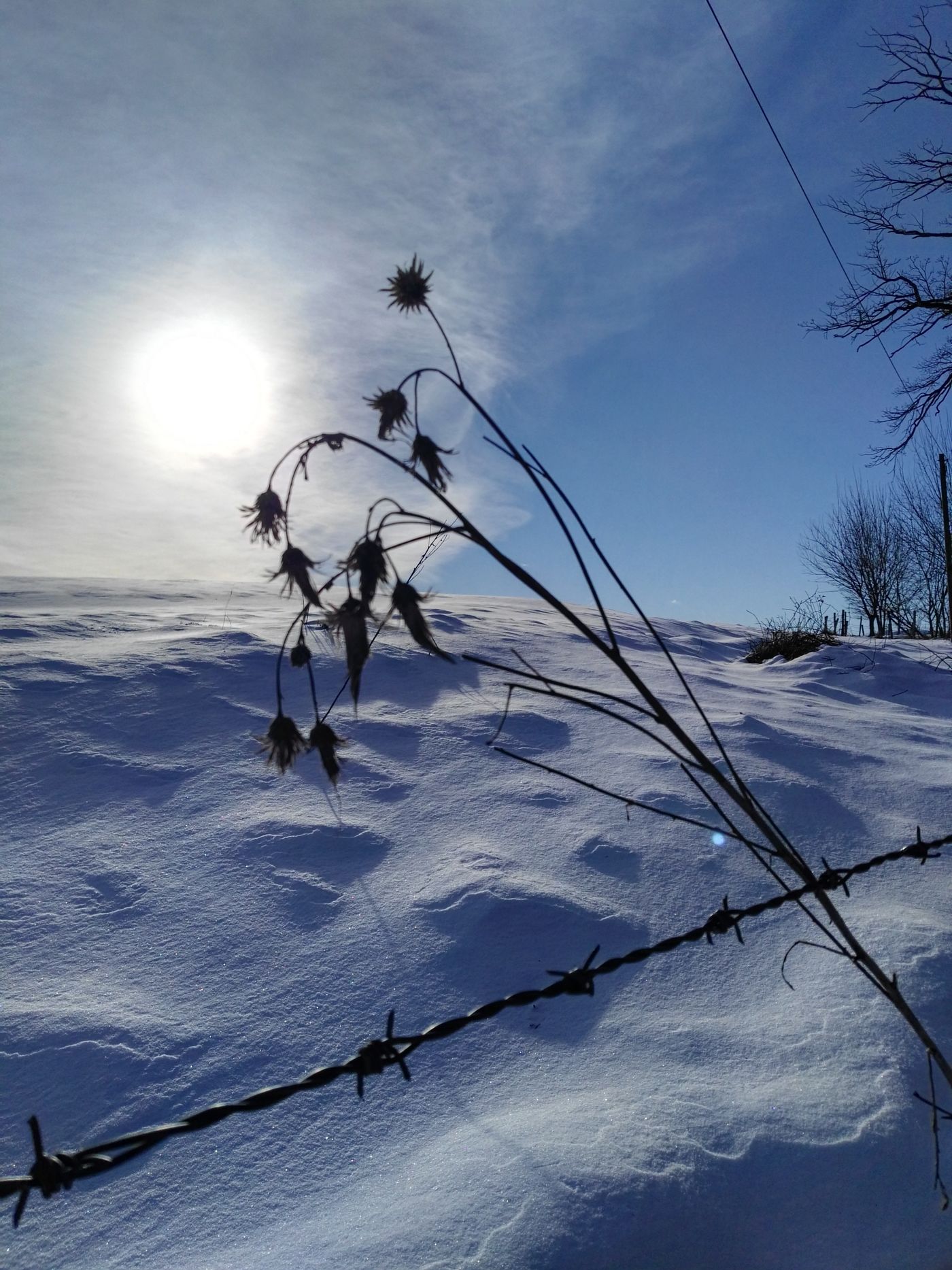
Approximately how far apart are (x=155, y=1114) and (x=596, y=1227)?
2.82 ft

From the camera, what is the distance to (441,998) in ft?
6.02

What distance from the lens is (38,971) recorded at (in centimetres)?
187

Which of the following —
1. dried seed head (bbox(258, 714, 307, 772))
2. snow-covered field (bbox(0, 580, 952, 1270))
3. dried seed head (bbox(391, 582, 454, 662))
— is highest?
dried seed head (bbox(391, 582, 454, 662))

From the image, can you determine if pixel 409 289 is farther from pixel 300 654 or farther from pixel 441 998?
pixel 441 998

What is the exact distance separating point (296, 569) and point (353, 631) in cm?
12

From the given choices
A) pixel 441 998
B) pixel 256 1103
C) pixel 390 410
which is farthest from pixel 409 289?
pixel 441 998

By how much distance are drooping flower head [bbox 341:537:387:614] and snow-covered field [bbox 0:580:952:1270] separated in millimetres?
1112

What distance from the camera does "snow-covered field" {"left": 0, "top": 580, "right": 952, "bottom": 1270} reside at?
1319mm

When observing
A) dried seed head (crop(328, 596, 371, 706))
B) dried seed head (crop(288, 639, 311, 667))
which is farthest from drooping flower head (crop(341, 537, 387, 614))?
dried seed head (crop(288, 639, 311, 667))

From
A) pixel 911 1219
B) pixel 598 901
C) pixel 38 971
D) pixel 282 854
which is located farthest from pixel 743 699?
pixel 38 971

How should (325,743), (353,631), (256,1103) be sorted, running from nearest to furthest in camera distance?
(353,631)
(325,743)
(256,1103)

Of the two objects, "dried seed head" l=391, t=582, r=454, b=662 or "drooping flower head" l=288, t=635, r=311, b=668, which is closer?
"dried seed head" l=391, t=582, r=454, b=662

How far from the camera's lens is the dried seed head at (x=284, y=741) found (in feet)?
2.86

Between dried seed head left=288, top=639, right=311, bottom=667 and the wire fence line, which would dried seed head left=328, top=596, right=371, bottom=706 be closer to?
dried seed head left=288, top=639, right=311, bottom=667
